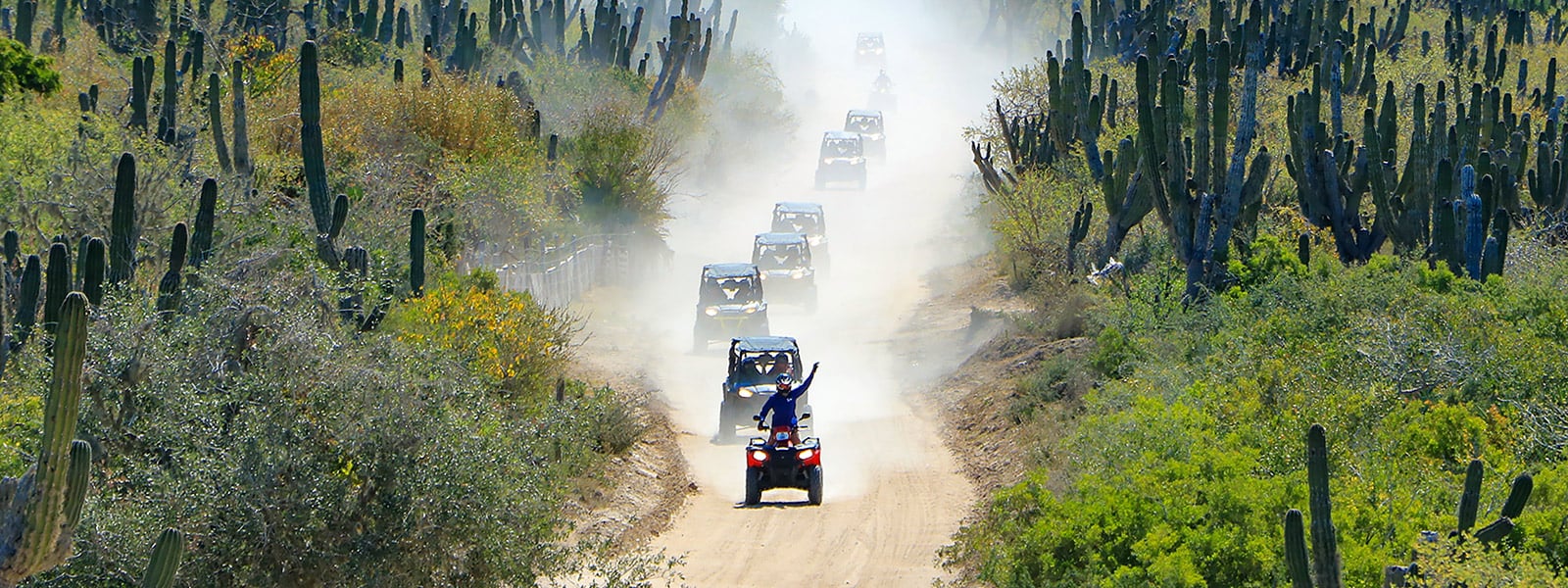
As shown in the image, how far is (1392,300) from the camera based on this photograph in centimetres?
1652

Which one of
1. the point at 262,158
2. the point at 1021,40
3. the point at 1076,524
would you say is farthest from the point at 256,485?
the point at 1021,40

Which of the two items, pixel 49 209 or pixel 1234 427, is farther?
pixel 49 209

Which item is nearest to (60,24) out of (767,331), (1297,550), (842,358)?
(767,331)

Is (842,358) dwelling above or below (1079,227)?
below

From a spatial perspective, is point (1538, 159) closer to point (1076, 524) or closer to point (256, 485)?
point (1076, 524)

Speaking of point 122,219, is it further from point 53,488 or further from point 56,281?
point 53,488

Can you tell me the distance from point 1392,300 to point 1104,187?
30.0 ft

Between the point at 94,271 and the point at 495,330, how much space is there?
6280mm

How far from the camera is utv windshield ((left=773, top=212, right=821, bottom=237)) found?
41281 mm

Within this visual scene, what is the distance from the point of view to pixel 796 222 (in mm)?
41594

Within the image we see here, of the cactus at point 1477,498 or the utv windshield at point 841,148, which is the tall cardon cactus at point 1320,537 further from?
the utv windshield at point 841,148

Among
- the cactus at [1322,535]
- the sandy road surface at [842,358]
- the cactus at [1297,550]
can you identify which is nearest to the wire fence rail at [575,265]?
the sandy road surface at [842,358]

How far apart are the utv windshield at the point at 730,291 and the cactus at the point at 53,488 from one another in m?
22.1

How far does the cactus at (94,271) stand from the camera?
42.0 feet
